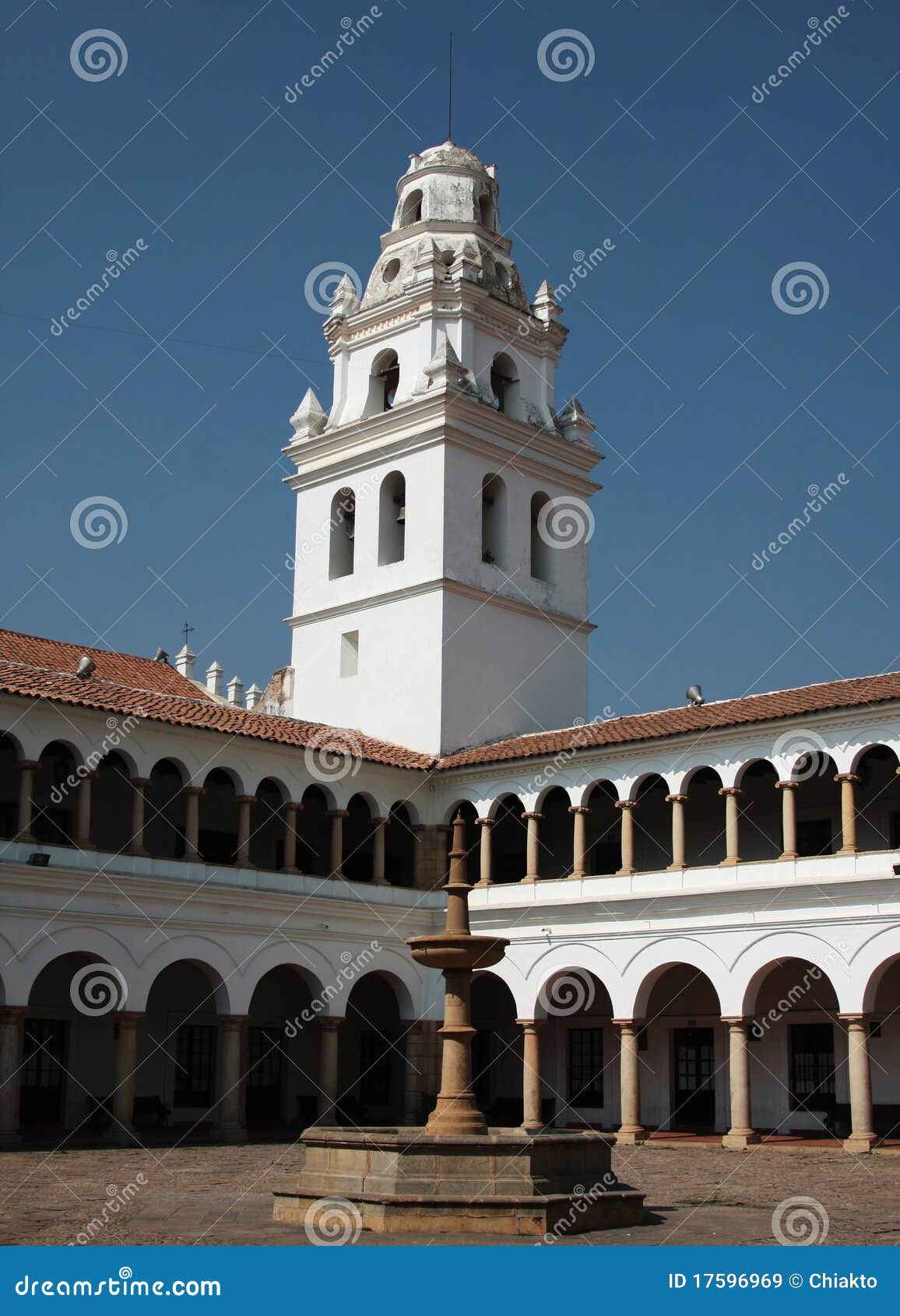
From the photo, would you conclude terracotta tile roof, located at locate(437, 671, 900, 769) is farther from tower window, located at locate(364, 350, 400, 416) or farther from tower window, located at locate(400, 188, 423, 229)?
tower window, located at locate(400, 188, 423, 229)

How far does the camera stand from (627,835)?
85.1 ft

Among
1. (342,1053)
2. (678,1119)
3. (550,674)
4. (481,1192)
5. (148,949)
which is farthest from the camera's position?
(550,674)

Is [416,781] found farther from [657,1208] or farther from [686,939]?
[657,1208]

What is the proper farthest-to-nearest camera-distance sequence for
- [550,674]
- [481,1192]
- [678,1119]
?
[550,674] < [678,1119] < [481,1192]

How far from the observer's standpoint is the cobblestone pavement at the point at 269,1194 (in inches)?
459

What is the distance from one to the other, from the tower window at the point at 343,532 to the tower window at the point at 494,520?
2703 millimetres

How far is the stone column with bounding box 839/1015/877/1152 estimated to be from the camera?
2197cm

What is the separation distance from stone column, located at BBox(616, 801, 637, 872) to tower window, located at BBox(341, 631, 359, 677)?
7.67m

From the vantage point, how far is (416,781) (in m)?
28.7

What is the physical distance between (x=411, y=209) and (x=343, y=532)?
706 cm

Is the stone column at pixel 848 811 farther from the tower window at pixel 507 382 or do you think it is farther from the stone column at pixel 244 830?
the tower window at pixel 507 382

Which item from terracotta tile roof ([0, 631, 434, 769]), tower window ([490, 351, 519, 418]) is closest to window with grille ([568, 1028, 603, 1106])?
terracotta tile roof ([0, 631, 434, 769])

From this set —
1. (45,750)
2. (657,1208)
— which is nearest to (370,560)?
(45,750)

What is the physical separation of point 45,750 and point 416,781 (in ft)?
22.1
